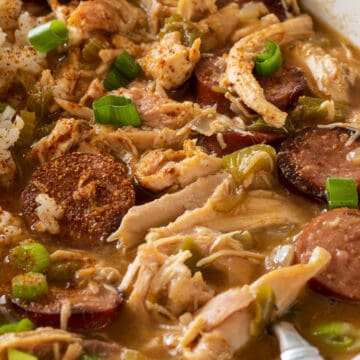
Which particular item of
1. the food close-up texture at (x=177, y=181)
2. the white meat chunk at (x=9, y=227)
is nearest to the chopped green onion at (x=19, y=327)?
the food close-up texture at (x=177, y=181)

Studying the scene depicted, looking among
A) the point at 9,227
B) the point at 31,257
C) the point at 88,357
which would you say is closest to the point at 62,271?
the point at 31,257

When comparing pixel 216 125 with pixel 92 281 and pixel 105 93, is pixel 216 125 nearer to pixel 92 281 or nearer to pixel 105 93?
pixel 105 93

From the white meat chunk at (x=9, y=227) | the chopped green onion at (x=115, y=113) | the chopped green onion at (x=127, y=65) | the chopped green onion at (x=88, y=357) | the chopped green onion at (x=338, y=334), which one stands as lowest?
the chopped green onion at (x=338, y=334)

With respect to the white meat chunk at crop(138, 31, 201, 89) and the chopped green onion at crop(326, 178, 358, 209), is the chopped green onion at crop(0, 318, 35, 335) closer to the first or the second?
the chopped green onion at crop(326, 178, 358, 209)

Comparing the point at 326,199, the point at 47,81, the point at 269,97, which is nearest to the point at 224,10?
the point at 269,97

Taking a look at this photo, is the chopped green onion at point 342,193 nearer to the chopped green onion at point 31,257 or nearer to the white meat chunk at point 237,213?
the white meat chunk at point 237,213

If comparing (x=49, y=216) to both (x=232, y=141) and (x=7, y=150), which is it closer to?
(x=7, y=150)
